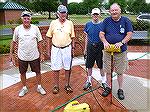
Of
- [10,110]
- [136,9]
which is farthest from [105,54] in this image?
[136,9]

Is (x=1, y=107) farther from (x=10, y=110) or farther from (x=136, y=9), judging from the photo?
(x=136, y=9)

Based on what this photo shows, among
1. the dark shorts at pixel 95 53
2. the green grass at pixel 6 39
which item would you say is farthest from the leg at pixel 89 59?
the green grass at pixel 6 39

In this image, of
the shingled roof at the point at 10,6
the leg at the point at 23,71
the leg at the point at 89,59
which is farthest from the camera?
the shingled roof at the point at 10,6

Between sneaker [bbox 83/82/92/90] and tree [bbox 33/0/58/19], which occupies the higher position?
tree [bbox 33/0/58/19]

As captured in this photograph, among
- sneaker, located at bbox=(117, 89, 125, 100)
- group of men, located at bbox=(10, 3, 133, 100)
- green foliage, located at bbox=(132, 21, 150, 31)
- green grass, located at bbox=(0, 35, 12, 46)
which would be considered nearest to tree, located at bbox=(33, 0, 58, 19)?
group of men, located at bbox=(10, 3, 133, 100)

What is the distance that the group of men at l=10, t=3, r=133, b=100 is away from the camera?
4.89 m

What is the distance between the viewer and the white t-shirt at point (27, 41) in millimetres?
5117

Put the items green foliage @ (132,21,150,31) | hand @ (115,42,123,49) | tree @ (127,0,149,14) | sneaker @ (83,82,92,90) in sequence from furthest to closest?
1. green foliage @ (132,21,150,31)
2. tree @ (127,0,149,14)
3. sneaker @ (83,82,92,90)
4. hand @ (115,42,123,49)

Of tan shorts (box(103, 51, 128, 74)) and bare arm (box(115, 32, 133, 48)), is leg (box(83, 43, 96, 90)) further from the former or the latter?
bare arm (box(115, 32, 133, 48))

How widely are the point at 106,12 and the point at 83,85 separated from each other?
76.6 inches

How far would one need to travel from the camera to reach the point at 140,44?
11.4 meters

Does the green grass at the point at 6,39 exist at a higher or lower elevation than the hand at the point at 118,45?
lower

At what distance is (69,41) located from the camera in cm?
531

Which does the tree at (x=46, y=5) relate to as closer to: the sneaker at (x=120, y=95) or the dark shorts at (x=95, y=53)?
the dark shorts at (x=95, y=53)
